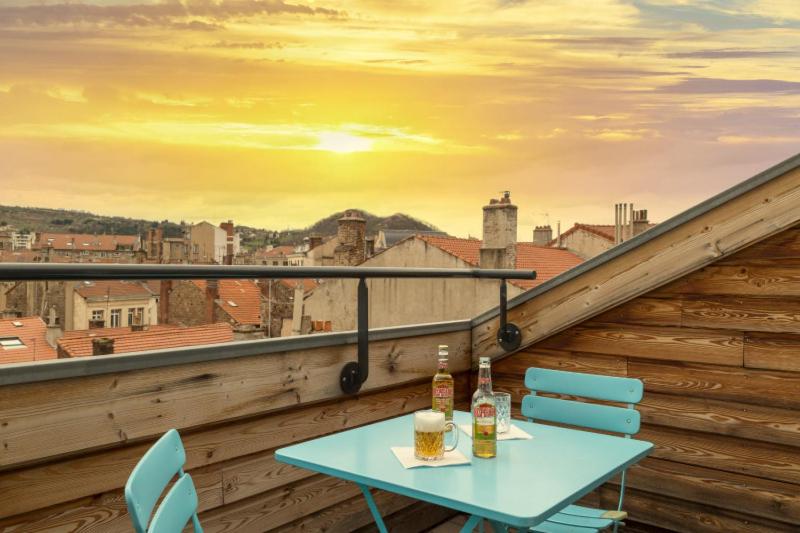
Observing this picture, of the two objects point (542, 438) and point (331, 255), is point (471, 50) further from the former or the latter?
point (542, 438)

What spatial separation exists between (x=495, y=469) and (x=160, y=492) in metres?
0.74

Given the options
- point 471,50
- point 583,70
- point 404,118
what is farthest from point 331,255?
point 583,70

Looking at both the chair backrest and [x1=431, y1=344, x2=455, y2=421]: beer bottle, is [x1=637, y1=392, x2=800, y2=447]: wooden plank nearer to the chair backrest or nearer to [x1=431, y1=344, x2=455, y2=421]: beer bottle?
the chair backrest

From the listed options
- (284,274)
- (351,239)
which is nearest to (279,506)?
(284,274)

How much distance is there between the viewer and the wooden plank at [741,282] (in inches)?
105

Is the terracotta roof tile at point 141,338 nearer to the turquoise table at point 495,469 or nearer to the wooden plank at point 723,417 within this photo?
the wooden plank at point 723,417

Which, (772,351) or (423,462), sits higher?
(772,351)

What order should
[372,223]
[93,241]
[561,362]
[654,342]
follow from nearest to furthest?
[654,342]
[561,362]
[93,241]
[372,223]

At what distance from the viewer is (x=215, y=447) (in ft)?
6.95

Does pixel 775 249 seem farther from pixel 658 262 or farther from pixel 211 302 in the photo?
pixel 211 302

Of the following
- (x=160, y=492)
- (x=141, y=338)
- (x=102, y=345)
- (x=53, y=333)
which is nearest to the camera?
(x=160, y=492)

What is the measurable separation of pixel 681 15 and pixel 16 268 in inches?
244

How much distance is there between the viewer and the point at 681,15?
6.23m

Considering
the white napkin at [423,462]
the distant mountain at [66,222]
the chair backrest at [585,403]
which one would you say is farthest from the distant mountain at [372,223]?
the white napkin at [423,462]
